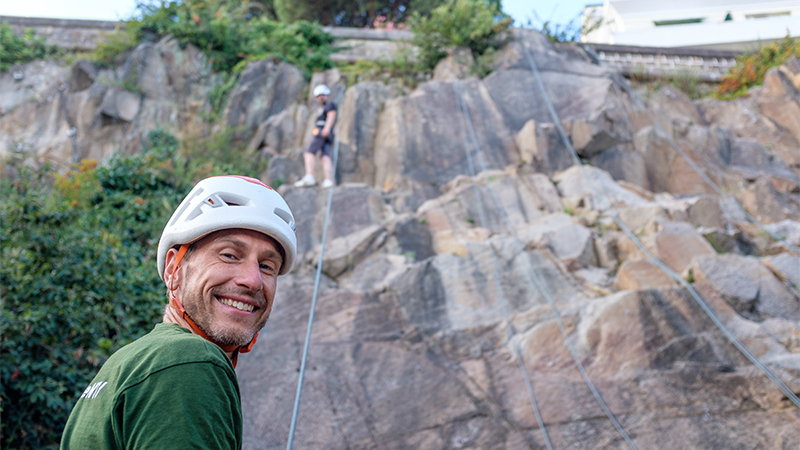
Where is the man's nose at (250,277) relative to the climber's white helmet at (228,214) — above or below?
below

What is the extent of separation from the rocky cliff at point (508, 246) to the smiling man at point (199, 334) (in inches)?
134

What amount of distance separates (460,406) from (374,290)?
1.82m

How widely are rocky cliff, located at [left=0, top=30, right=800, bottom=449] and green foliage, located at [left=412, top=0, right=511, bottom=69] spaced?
625 millimetres

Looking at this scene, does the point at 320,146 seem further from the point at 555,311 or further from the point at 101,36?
the point at 101,36

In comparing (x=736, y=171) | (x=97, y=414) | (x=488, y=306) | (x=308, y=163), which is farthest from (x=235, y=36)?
(x=97, y=414)

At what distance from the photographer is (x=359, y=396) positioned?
517cm

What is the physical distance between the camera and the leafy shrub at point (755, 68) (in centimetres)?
1352

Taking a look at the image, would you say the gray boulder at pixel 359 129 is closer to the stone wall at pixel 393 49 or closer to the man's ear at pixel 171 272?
the stone wall at pixel 393 49

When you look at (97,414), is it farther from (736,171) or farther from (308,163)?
(736,171)

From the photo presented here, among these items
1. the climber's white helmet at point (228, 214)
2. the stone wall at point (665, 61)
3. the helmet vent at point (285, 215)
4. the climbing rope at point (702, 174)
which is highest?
the climber's white helmet at point (228, 214)

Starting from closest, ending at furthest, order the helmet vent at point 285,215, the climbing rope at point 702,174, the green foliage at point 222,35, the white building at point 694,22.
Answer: the helmet vent at point 285,215, the climbing rope at point 702,174, the green foliage at point 222,35, the white building at point 694,22

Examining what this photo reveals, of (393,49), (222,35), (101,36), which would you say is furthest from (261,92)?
(101,36)

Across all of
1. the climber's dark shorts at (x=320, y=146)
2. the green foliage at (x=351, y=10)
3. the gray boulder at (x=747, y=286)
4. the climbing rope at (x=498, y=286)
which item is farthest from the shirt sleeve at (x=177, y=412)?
the green foliage at (x=351, y=10)

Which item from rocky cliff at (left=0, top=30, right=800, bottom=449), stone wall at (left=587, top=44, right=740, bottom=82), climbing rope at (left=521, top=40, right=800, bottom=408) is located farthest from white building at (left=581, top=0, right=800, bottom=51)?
climbing rope at (left=521, top=40, right=800, bottom=408)
